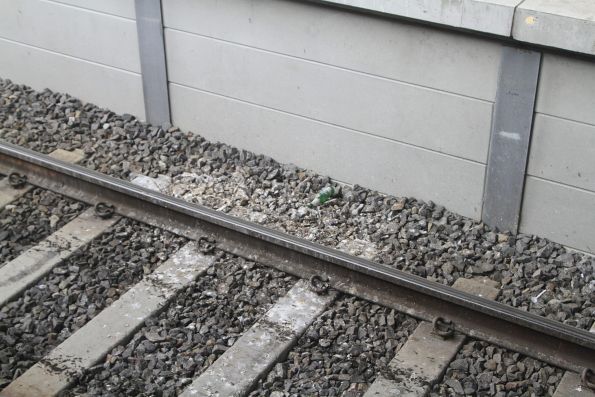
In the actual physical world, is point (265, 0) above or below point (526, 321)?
above

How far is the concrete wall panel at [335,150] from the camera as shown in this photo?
5.95 m

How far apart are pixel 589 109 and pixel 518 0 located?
29.2 inches

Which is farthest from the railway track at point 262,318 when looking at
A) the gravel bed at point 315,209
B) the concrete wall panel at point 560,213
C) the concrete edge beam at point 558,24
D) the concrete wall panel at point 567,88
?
the concrete edge beam at point 558,24

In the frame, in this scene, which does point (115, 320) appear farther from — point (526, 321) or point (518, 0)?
point (518, 0)

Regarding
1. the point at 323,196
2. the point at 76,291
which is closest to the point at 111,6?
the point at 323,196

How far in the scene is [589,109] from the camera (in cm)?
521

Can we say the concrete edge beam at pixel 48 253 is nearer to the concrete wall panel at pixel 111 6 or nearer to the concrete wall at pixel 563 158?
the concrete wall panel at pixel 111 6

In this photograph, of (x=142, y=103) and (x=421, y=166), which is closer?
(x=421, y=166)

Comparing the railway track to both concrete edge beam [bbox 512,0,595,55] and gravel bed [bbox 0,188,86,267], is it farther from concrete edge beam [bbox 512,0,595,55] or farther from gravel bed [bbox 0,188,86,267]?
concrete edge beam [bbox 512,0,595,55]

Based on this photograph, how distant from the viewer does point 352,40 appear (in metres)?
5.91

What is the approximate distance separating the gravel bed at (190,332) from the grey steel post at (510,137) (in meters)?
1.40

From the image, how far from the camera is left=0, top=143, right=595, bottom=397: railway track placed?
471cm

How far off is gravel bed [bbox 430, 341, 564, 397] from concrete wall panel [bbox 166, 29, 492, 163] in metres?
1.40

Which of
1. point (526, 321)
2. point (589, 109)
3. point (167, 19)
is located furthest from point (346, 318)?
point (167, 19)
